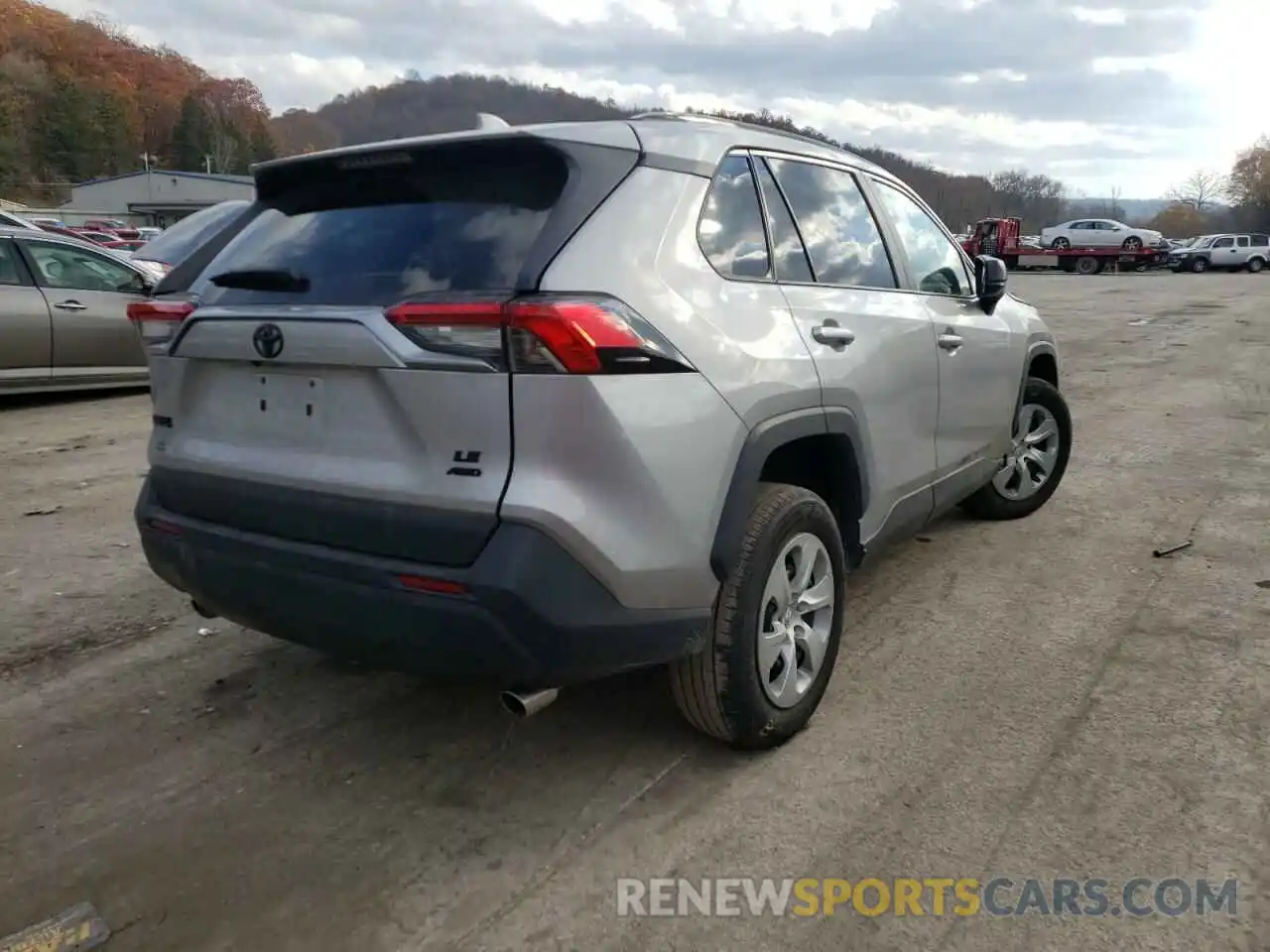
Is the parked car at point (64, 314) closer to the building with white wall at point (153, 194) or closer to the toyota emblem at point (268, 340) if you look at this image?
the toyota emblem at point (268, 340)

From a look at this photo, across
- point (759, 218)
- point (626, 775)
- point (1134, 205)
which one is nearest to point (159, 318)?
point (759, 218)

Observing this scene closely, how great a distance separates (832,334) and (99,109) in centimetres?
12592

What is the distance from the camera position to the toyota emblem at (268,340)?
258 cm

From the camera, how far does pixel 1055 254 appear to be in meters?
44.2

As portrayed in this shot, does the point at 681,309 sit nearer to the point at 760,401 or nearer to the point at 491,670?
the point at 760,401

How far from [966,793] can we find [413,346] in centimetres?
199

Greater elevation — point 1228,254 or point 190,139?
point 190,139

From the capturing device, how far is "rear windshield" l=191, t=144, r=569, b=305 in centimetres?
247

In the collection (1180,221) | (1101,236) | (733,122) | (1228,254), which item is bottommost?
(733,122)

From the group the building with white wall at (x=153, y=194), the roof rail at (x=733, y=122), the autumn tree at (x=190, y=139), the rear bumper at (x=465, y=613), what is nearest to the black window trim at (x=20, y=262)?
the rear bumper at (x=465, y=613)

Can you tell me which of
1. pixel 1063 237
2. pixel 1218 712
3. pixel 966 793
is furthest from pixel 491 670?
pixel 1063 237

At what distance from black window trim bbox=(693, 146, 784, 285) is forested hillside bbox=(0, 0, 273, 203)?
104836 mm

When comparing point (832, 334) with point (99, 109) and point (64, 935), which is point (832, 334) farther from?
point (99, 109)

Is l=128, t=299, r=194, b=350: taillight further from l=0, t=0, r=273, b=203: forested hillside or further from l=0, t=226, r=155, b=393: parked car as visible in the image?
l=0, t=0, r=273, b=203: forested hillside
